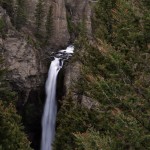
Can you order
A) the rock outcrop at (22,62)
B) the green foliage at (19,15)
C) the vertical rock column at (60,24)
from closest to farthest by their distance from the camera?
1. the rock outcrop at (22,62)
2. the green foliage at (19,15)
3. the vertical rock column at (60,24)

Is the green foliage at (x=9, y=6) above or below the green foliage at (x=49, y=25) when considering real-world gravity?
above

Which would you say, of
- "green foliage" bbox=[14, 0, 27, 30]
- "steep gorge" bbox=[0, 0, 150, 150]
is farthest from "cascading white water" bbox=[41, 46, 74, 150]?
"green foliage" bbox=[14, 0, 27, 30]

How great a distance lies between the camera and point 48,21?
51.0 meters

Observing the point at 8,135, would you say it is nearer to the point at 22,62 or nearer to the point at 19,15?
the point at 22,62

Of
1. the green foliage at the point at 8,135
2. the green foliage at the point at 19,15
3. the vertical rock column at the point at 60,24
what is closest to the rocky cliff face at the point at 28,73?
the green foliage at the point at 19,15

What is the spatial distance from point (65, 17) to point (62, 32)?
338cm

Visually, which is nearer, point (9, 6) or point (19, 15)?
point (19, 15)

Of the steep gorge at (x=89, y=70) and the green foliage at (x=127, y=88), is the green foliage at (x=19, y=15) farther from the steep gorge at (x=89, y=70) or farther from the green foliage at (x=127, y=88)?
the green foliage at (x=127, y=88)

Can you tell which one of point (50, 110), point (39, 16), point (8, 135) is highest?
point (39, 16)

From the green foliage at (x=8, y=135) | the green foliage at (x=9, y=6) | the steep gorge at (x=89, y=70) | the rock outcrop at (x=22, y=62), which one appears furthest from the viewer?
the green foliage at (x=9, y=6)

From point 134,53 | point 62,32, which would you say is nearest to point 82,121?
point 134,53

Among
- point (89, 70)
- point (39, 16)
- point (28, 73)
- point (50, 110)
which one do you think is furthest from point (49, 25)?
point (89, 70)

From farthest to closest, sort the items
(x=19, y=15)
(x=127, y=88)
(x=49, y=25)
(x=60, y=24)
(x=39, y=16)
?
(x=60, y=24) < (x=49, y=25) < (x=39, y=16) < (x=19, y=15) < (x=127, y=88)

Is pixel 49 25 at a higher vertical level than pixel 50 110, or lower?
higher
